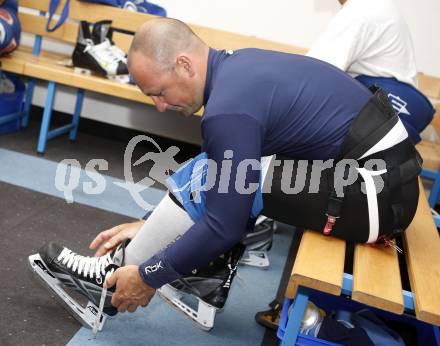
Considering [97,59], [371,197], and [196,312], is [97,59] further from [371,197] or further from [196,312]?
[371,197]

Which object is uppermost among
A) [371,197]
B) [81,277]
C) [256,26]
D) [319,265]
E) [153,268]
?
[256,26]

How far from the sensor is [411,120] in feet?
6.75

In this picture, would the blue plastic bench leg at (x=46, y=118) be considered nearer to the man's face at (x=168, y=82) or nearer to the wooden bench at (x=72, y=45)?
the wooden bench at (x=72, y=45)

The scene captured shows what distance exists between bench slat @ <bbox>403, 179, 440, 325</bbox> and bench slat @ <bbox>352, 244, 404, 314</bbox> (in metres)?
0.04

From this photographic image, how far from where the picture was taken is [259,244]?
229 centimetres

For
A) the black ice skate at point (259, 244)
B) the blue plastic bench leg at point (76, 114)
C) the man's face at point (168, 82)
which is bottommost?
the blue plastic bench leg at point (76, 114)

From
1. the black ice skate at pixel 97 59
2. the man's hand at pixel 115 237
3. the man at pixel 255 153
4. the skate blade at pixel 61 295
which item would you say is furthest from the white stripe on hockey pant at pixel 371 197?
the black ice skate at pixel 97 59

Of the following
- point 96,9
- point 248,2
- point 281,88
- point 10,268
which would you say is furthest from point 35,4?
point 281,88

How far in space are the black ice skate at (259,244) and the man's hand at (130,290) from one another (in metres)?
0.89

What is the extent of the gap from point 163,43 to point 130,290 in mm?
610

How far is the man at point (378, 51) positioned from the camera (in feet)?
6.40

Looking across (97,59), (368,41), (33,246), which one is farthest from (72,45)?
(368,41)

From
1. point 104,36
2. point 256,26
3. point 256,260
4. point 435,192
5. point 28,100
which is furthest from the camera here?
point 28,100

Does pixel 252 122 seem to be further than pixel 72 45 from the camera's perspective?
No
